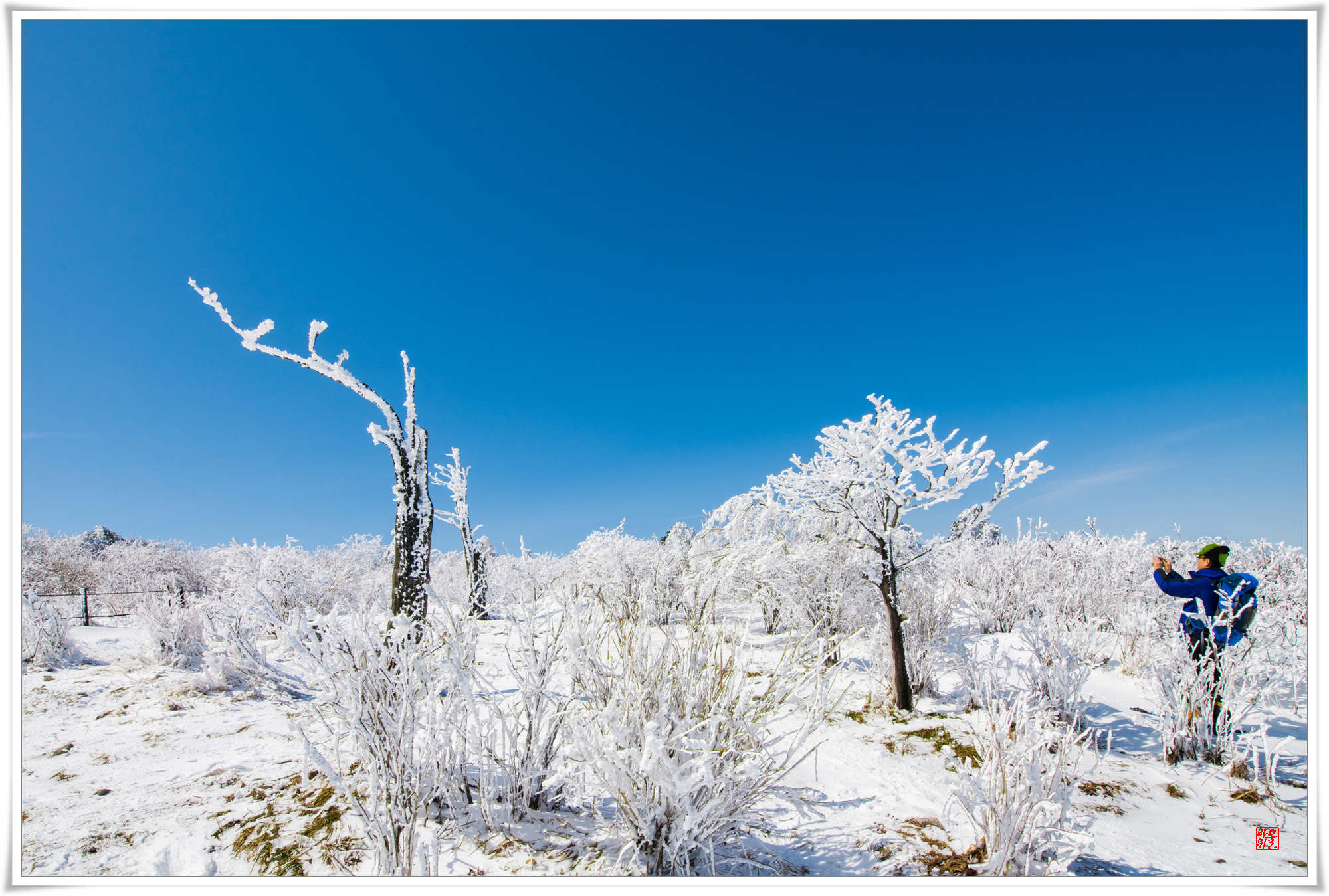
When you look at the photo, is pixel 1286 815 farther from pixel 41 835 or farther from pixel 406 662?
pixel 41 835

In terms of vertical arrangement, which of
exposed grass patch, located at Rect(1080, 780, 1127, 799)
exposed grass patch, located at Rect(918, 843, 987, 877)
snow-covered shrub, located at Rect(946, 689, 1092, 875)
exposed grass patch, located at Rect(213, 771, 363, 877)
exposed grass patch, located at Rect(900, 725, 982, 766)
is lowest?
exposed grass patch, located at Rect(900, 725, 982, 766)

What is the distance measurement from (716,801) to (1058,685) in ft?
13.8

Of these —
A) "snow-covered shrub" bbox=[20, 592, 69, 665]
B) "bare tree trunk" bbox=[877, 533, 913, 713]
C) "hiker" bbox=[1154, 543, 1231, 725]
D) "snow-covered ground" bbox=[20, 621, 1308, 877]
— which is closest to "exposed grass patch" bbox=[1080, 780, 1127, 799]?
"snow-covered ground" bbox=[20, 621, 1308, 877]

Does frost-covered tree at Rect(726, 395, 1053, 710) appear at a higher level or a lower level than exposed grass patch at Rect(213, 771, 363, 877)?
higher

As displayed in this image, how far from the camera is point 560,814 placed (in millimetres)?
2619

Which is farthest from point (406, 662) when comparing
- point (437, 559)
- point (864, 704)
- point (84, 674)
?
point (437, 559)

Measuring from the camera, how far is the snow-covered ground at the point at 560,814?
228 centimetres

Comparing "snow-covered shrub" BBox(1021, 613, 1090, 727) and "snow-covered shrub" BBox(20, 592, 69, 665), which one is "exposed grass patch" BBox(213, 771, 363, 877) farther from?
"snow-covered shrub" BBox(20, 592, 69, 665)

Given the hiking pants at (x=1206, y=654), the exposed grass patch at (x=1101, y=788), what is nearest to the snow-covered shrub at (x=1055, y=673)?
the hiking pants at (x=1206, y=654)

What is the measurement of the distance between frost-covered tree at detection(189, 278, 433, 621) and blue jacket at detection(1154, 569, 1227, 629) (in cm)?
707

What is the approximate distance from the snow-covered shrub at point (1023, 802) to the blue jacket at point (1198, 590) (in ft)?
9.04

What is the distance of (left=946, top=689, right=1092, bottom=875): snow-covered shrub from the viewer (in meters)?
2.04
